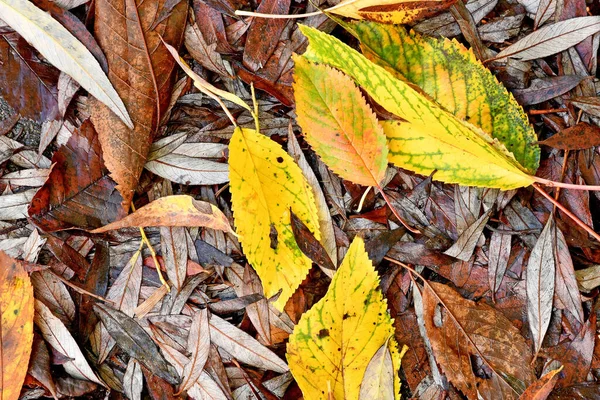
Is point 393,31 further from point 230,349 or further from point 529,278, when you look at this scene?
point 230,349

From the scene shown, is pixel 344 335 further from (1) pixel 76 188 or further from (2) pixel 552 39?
(2) pixel 552 39

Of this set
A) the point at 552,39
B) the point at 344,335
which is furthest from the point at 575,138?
the point at 344,335

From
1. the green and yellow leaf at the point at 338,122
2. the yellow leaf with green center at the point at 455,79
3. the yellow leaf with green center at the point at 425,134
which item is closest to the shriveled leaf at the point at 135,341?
the green and yellow leaf at the point at 338,122

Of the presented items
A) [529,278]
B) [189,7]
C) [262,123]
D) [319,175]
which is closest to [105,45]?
[189,7]

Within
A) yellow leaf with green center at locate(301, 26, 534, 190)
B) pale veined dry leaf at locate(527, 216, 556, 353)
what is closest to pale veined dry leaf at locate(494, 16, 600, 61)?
yellow leaf with green center at locate(301, 26, 534, 190)

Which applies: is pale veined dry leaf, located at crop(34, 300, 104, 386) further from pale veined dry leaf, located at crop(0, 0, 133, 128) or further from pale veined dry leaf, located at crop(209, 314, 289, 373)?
pale veined dry leaf, located at crop(0, 0, 133, 128)
